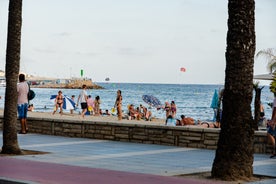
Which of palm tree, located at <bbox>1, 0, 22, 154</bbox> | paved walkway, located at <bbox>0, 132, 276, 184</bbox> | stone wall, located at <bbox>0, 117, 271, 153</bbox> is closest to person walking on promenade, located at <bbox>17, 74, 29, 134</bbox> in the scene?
stone wall, located at <bbox>0, 117, 271, 153</bbox>

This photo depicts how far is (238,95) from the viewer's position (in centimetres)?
1020

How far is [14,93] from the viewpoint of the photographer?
46.1 feet

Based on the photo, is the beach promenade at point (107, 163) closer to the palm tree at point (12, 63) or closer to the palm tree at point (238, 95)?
the palm tree at point (238, 95)

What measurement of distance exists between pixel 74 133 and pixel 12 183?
30.6 ft

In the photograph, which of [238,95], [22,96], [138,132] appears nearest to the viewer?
[238,95]

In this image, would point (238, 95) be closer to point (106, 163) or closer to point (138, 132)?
point (106, 163)

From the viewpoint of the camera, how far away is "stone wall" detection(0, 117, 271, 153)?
1545 centimetres

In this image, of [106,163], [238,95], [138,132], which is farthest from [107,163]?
[138,132]

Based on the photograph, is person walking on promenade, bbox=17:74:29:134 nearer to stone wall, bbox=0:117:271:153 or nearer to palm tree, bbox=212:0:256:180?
stone wall, bbox=0:117:271:153

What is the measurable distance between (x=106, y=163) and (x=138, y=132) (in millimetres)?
4812

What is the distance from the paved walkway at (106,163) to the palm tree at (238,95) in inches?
26.1

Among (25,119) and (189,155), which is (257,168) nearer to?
(189,155)

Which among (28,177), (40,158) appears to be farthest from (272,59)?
(28,177)

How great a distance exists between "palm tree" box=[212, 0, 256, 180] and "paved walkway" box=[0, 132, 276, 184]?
0.66 meters
